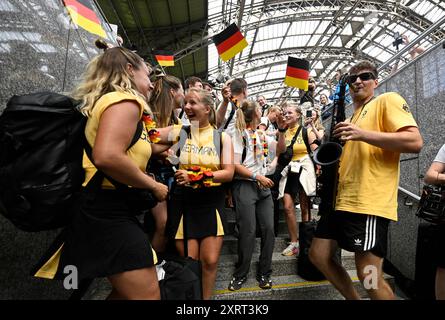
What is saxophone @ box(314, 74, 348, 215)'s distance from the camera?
1893mm

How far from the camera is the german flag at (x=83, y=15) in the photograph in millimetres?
2088

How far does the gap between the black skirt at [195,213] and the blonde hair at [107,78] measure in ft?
3.23

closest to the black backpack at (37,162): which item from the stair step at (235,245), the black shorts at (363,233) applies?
the black shorts at (363,233)

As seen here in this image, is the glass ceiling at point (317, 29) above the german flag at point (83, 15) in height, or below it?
above

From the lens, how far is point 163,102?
2459 mm

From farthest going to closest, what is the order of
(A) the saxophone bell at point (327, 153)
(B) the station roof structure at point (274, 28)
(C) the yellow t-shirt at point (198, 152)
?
(B) the station roof structure at point (274, 28)
(C) the yellow t-shirt at point (198, 152)
(A) the saxophone bell at point (327, 153)

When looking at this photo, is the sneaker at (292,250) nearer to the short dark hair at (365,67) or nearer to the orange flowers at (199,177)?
the orange flowers at (199,177)

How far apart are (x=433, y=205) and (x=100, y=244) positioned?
80.8 inches

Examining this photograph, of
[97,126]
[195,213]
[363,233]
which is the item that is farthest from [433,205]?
[97,126]

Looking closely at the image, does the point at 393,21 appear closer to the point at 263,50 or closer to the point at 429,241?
the point at 263,50

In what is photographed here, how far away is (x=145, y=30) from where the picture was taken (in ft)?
36.0

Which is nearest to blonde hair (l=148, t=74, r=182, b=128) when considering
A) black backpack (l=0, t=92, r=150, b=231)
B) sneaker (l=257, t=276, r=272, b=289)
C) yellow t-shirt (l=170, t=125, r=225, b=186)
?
yellow t-shirt (l=170, t=125, r=225, b=186)
